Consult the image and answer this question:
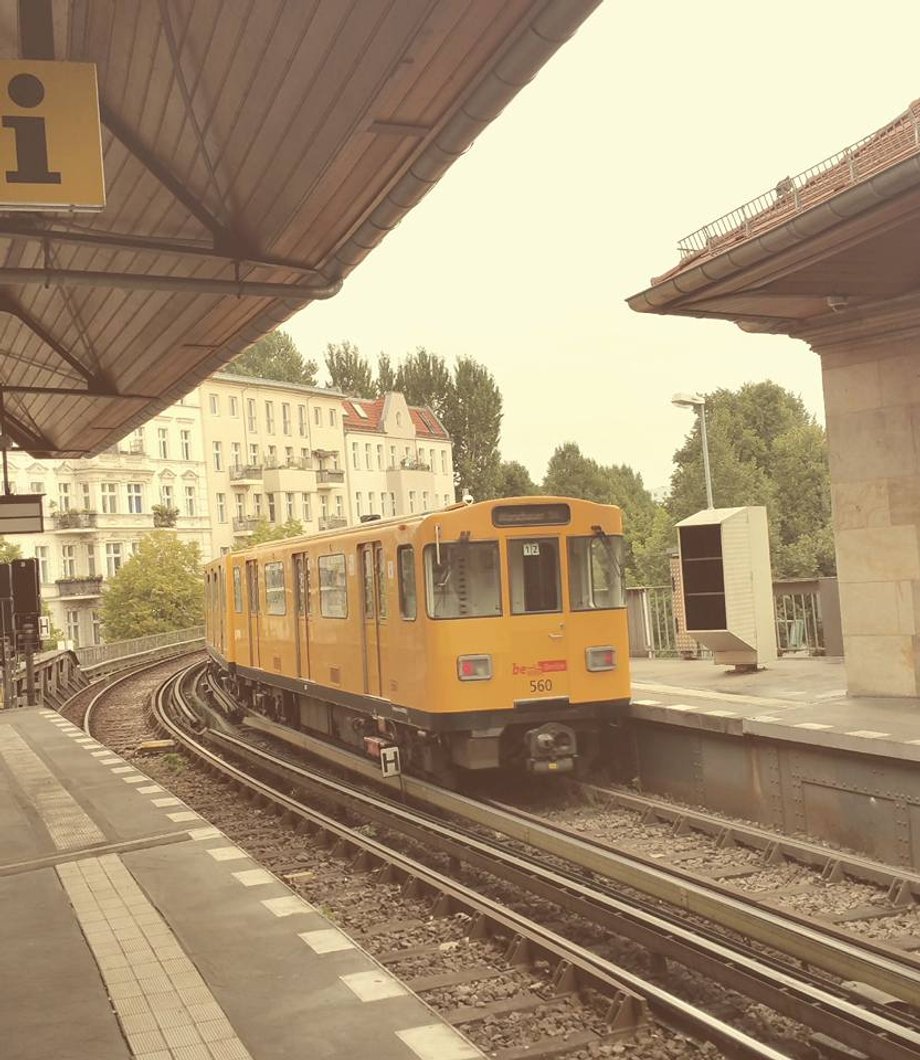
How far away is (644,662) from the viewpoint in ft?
62.7

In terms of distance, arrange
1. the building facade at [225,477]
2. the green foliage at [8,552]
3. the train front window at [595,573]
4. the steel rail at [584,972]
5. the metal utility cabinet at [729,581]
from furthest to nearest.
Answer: the building facade at [225,477] < the green foliage at [8,552] < the metal utility cabinet at [729,581] < the train front window at [595,573] < the steel rail at [584,972]

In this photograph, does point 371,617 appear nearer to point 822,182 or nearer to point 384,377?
point 822,182

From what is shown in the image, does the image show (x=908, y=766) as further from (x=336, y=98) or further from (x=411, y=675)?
(x=336, y=98)

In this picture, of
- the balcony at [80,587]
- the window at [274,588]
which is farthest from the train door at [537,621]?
the balcony at [80,587]

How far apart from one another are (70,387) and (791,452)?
55062mm

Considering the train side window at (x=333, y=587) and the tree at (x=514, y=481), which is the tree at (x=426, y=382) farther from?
the train side window at (x=333, y=587)

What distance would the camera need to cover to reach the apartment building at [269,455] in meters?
65.6

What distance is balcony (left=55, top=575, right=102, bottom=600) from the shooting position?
5519 centimetres

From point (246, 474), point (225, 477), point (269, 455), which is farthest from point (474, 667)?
point (269, 455)

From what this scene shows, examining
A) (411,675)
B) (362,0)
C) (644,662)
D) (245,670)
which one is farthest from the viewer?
(245,670)

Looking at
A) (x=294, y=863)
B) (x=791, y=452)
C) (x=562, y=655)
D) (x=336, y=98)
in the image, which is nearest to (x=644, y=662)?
(x=562, y=655)

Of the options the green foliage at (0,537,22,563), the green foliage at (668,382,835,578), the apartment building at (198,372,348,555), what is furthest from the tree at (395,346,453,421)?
the green foliage at (0,537,22,563)

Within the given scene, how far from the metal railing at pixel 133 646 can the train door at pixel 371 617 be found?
1114 inches

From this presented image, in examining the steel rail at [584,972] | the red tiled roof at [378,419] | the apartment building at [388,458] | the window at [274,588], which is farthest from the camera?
the red tiled roof at [378,419]
